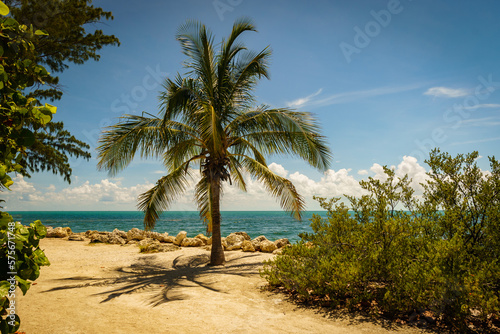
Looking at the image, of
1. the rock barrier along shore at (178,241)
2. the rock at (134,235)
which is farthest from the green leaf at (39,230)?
the rock at (134,235)

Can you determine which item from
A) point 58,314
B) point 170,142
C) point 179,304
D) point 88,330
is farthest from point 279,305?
point 170,142

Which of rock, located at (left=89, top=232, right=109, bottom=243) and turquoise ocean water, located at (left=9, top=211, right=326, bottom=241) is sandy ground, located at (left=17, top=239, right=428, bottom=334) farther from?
rock, located at (left=89, top=232, right=109, bottom=243)

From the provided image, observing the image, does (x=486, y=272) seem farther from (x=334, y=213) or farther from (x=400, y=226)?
(x=334, y=213)

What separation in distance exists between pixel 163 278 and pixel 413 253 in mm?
5951

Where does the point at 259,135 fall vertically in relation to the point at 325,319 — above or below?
above

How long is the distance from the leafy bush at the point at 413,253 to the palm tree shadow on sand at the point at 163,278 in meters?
2.04

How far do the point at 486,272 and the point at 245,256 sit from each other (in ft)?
24.8

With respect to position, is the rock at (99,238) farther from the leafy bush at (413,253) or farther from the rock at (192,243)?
the leafy bush at (413,253)

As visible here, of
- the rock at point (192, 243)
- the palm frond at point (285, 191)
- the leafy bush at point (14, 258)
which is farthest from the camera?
the rock at point (192, 243)

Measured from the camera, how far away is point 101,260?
391 inches

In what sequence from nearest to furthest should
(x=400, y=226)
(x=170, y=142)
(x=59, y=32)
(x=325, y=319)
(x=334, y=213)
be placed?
1. (x=325, y=319)
2. (x=400, y=226)
3. (x=334, y=213)
4. (x=170, y=142)
5. (x=59, y=32)

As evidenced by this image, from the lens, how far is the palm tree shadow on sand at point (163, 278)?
237 inches

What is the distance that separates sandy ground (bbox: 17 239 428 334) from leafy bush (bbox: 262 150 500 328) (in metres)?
0.51

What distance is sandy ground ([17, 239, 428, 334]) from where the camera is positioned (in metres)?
4.19
